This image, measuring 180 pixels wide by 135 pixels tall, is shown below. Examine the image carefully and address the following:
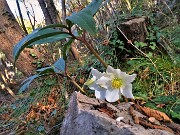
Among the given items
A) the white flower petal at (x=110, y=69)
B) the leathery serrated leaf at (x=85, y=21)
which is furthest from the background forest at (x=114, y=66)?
the white flower petal at (x=110, y=69)

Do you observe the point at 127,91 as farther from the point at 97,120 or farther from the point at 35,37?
the point at 35,37

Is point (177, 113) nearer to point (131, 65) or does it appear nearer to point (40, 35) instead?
point (131, 65)

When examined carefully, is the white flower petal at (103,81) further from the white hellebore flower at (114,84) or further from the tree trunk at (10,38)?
the tree trunk at (10,38)

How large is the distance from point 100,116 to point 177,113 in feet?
1.35

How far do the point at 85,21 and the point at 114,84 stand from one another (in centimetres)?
32

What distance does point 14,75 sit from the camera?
21.9 feet

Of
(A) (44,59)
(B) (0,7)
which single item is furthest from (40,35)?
(B) (0,7)

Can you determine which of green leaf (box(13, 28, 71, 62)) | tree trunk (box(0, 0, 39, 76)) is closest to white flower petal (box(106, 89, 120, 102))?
green leaf (box(13, 28, 71, 62))

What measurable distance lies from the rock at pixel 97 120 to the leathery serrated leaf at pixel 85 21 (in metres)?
0.37

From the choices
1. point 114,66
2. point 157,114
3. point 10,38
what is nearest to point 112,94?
point 157,114

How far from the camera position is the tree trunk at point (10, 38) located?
9.75 ft

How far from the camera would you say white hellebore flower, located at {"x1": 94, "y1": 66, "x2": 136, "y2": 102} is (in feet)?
3.01

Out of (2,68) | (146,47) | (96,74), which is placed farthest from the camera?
(2,68)

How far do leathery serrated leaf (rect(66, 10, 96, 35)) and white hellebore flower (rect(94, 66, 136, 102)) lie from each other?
260 mm
